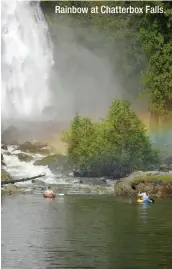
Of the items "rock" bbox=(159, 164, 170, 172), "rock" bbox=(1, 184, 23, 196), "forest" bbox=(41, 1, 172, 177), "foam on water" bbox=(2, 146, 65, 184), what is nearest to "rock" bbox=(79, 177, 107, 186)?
"forest" bbox=(41, 1, 172, 177)

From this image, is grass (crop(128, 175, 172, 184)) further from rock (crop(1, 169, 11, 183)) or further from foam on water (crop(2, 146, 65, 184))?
rock (crop(1, 169, 11, 183))

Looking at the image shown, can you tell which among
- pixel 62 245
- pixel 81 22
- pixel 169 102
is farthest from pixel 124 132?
pixel 62 245

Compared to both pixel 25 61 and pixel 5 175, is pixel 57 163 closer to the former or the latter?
pixel 5 175

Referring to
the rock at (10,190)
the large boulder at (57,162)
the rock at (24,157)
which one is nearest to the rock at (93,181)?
the large boulder at (57,162)

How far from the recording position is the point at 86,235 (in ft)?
74.1

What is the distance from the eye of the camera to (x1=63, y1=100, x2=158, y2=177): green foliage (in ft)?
144

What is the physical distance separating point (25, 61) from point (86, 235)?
33695 millimetres

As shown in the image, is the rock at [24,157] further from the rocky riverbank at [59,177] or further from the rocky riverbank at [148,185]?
the rocky riverbank at [148,185]

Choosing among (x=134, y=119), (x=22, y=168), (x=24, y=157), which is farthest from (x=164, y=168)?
(x=24, y=157)

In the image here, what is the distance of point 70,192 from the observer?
129ft

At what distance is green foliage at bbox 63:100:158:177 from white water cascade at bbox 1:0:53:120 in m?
8.60

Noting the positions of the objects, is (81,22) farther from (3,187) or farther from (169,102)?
(3,187)

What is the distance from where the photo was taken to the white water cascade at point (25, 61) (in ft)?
174

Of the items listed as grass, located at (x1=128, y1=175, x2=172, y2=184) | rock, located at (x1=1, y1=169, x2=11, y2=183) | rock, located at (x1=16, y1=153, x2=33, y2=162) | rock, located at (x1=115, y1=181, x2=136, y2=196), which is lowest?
rock, located at (x1=115, y1=181, x2=136, y2=196)
